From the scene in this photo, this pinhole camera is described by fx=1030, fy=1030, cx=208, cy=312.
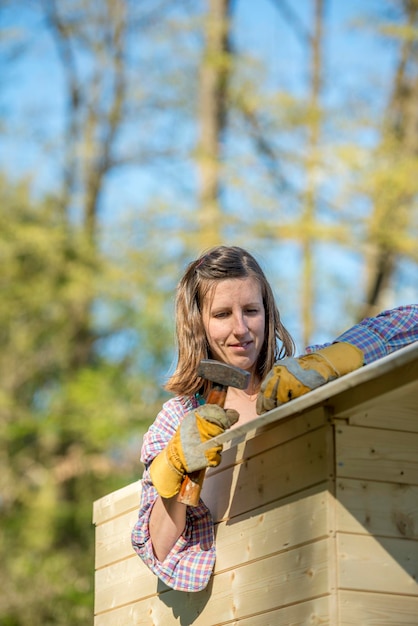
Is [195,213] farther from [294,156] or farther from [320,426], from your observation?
[320,426]

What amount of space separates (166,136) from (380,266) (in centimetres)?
455

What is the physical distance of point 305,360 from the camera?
2.81 meters

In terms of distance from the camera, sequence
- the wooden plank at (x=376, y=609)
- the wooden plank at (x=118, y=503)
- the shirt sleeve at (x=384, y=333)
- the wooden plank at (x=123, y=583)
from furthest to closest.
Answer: the wooden plank at (x=118, y=503) < the wooden plank at (x=123, y=583) < the shirt sleeve at (x=384, y=333) < the wooden plank at (x=376, y=609)

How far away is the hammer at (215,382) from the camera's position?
111 inches

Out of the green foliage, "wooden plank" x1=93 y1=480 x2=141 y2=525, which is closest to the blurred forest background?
the green foliage

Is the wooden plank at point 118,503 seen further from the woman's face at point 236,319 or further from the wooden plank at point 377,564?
the wooden plank at point 377,564

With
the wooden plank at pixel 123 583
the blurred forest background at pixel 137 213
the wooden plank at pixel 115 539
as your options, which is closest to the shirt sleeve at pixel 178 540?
the wooden plank at pixel 123 583

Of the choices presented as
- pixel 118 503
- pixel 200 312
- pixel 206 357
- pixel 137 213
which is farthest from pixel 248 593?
pixel 137 213

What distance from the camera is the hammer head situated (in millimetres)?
2822

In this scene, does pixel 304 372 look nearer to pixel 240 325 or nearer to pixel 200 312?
pixel 240 325

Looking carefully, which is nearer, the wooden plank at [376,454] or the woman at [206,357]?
the wooden plank at [376,454]

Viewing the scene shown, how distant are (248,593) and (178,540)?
1.09 feet

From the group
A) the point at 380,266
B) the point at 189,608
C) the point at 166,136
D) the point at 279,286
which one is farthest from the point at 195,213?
the point at 189,608

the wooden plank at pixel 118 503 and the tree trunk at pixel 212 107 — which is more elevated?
the tree trunk at pixel 212 107
